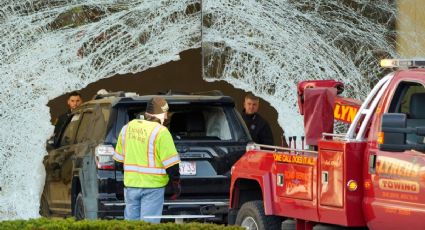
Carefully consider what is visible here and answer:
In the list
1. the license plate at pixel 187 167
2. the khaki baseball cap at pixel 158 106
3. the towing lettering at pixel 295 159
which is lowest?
the license plate at pixel 187 167

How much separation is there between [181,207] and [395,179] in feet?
15.1

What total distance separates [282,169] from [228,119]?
304 centimetres

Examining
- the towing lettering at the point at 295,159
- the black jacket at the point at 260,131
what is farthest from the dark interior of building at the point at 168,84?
the towing lettering at the point at 295,159

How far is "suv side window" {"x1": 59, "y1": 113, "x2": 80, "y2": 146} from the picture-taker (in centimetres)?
1666

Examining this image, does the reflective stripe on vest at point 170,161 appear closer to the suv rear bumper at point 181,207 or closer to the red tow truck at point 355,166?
the red tow truck at point 355,166

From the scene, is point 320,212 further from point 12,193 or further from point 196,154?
point 12,193

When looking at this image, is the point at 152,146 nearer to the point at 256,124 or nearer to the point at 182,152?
the point at 182,152

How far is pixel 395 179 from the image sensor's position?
418 inches

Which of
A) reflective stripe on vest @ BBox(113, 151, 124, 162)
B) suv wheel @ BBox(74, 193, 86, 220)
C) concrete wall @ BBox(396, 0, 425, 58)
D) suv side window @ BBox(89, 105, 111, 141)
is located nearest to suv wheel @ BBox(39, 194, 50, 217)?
suv wheel @ BBox(74, 193, 86, 220)

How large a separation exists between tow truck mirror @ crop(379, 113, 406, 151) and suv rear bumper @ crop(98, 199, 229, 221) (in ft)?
15.5

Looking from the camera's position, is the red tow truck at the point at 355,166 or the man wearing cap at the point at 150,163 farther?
Result: the man wearing cap at the point at 150,163

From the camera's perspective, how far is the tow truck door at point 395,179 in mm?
10352

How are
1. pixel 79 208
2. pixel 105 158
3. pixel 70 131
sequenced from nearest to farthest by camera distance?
pixel 105 158 < pixel 79 208 < pixel 70 131

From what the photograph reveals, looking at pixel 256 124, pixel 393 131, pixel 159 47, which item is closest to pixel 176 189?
pixel 393 131
